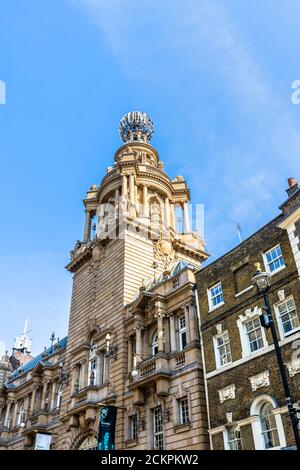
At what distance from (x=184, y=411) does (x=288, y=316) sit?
9.45 m

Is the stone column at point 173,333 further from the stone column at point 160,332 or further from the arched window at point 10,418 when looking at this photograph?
the arched window at point 10,418

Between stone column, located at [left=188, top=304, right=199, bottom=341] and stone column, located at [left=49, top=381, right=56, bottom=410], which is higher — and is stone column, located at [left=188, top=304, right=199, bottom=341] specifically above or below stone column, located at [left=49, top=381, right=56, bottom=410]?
below

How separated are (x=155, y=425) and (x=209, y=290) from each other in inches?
363

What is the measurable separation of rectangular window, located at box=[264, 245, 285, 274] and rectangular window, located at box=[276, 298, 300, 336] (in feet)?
6.09

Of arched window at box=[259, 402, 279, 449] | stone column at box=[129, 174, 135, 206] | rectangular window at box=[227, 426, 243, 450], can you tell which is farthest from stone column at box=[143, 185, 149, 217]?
arched window at box=[259, 402, 279, 449]

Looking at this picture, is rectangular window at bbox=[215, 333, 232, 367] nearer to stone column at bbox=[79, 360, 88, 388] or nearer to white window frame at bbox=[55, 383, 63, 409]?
stone column at bbox=[79, 360, 88, 388]

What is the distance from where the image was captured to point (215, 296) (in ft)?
86.0

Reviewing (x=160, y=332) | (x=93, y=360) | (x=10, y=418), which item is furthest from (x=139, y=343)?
(x=10, y=418)

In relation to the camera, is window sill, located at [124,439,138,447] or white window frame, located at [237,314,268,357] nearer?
white window frame, located at [237,314,268,357]

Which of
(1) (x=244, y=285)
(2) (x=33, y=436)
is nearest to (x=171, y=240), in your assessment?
(1) (x=244, y=285)

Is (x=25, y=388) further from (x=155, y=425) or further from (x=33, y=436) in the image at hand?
(x=155, y=425)

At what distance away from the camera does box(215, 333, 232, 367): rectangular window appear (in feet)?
78.4

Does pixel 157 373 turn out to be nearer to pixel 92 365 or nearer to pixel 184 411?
pixel 184 411

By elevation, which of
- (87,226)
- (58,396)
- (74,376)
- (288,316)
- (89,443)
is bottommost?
(89,443)
